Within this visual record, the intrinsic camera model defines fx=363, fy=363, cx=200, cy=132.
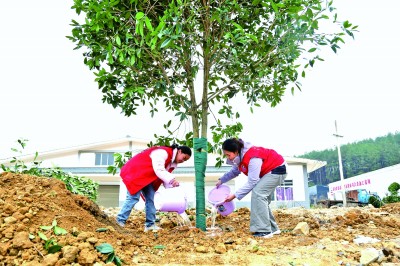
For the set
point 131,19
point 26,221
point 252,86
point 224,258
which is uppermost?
point 131,19

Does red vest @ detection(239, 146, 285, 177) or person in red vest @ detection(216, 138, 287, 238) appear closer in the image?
person in red vest @ detection(216, 138, 287, 238)

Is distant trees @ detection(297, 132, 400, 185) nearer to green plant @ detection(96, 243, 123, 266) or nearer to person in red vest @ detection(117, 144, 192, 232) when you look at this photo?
person in red vest @ detection(117, 144, 192, 232)

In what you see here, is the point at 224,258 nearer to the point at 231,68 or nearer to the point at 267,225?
the point at 267,225

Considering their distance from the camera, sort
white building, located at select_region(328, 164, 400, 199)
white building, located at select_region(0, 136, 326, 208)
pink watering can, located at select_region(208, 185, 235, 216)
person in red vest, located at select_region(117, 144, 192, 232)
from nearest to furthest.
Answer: person in red vest, located at select_region(117, 144, 192, 232) < pink watering can, located at select_region(208, 185, 235, 216) < white building, located at select_region(0, 136, 326, 208) < white building, located at select_region(328, 164, 400, 199)

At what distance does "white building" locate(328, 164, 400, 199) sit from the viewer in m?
25.1

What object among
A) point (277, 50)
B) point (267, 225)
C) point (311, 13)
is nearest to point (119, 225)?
point (267, 225)

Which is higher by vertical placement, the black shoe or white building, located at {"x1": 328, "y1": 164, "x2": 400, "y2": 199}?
white building, located at {"x1": 328, "y1": 164, "x2": 400, "y2": 199}

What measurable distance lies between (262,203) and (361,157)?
64.0 m

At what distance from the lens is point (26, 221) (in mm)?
3215

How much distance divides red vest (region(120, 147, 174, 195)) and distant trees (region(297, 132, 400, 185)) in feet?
191

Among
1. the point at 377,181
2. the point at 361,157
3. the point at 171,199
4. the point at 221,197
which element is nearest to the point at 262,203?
the point at 221,197

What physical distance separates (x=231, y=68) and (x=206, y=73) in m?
0.44

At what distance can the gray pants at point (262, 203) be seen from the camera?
14.1 ft

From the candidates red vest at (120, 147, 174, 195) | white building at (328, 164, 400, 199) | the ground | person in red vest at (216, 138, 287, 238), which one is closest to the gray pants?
person in red vest at (216, 138, 287, 238)
